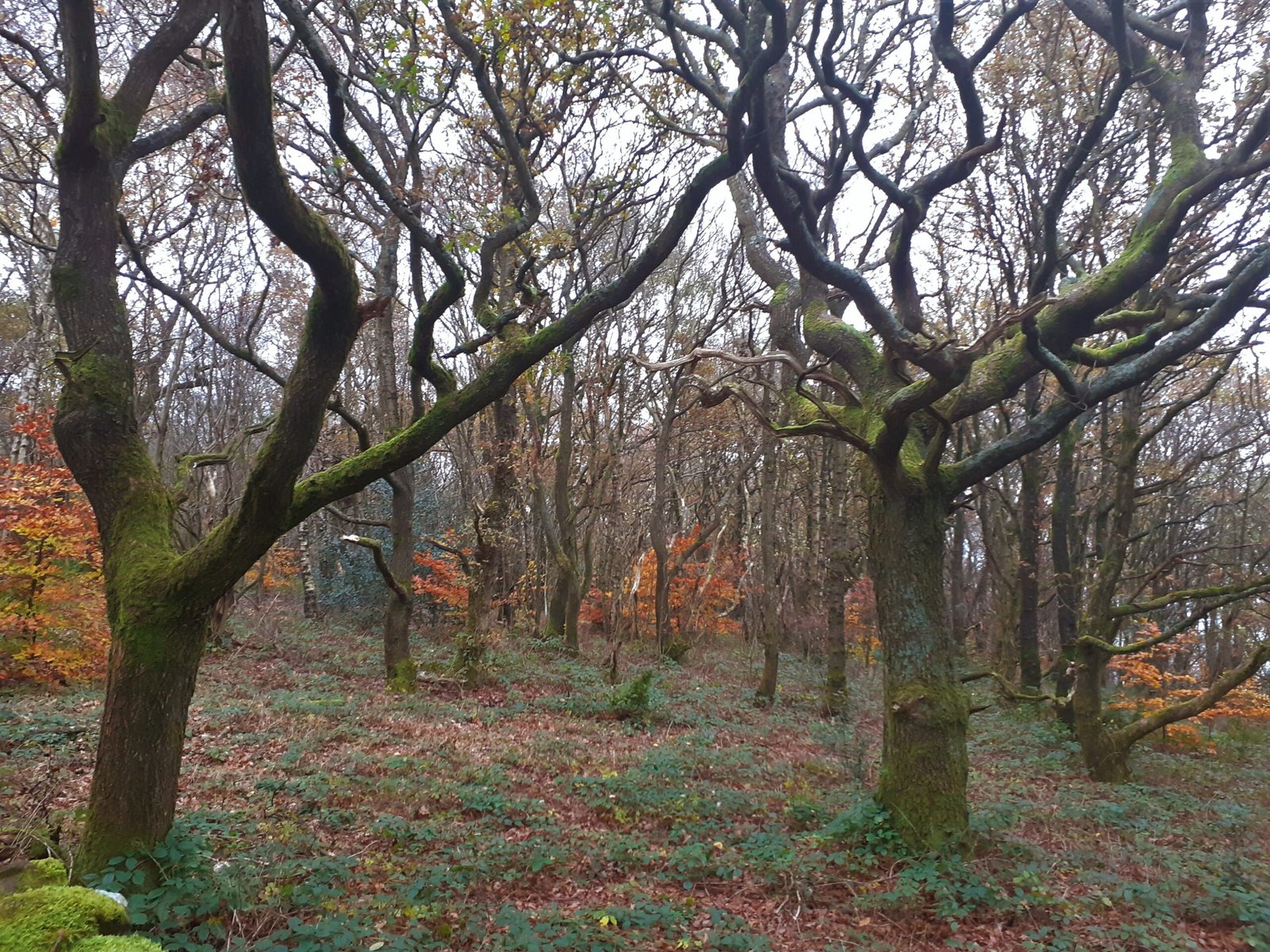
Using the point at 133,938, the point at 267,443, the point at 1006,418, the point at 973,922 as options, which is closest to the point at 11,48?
the point at 267,443

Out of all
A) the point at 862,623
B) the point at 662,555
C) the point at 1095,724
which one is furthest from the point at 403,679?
the point at 862,623

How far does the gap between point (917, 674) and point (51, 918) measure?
5.53 m

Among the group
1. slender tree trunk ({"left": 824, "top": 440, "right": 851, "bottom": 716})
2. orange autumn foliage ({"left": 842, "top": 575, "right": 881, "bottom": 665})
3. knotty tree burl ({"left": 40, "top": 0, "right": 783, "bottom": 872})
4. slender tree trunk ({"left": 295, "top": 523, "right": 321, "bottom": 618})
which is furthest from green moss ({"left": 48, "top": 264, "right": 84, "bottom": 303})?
orange autumn foliage ({"left": 842, "top": 575, "right": 881, "bottom": 665})

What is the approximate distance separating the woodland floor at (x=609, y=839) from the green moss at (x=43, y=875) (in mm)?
339

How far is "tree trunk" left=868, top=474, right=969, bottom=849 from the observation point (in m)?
5.69

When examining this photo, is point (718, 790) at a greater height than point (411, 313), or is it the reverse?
point (411, 313)

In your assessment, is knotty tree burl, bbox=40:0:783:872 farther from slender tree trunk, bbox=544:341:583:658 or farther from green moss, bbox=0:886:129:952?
slender tree trunk, bbox=544:341:583:658

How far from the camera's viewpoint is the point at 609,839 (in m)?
5.93

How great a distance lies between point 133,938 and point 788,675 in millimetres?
16363

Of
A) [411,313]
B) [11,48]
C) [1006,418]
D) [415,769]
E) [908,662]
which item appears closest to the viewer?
[908,662]

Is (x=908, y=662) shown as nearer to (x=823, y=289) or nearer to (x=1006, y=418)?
(x=823, y=289)

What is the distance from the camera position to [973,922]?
4.71 meters

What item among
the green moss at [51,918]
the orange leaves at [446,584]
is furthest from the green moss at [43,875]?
the orange leaves at [446,584]

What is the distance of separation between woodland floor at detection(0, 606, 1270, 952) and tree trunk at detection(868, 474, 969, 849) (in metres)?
0.33
